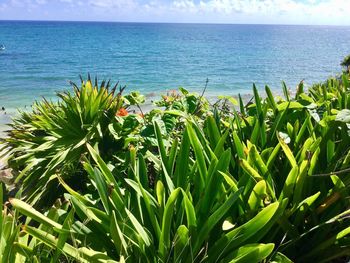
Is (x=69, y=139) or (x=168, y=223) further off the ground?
(x=168, y=223)

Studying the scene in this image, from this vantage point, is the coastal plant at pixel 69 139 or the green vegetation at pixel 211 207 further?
the coastal plant at pixel 69 139

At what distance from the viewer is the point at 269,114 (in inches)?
133

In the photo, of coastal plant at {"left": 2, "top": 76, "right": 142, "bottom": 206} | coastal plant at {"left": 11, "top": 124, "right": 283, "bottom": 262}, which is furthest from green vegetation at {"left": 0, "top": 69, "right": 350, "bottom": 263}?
coastal plant at {"left": 2, "top": 76, "right": 142, "bottom": 206}

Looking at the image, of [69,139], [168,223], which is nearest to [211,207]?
[168,223]

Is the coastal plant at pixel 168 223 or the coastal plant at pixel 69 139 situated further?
the coastal plant at pixel 69 139

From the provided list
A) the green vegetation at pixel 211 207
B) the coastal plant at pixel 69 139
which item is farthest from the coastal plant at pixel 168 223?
the coastal plant at pixel 69 139

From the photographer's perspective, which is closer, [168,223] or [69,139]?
[168,223]

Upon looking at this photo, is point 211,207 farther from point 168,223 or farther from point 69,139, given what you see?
point 69,139

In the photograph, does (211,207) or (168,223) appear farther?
(211,207)

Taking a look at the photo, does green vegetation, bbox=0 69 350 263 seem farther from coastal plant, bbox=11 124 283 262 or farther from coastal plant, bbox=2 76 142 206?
coastal plant, bbox=2 76 142 206

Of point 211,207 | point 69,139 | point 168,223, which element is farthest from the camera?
point 69,139

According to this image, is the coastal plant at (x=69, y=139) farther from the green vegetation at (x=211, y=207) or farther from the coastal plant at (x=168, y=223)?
the coastal plant at (x=168, y=223)

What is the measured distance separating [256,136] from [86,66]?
123 feet

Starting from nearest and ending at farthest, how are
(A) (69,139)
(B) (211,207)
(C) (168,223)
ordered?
(C) (168,223), (B) (211,207), (A) (69,139)
